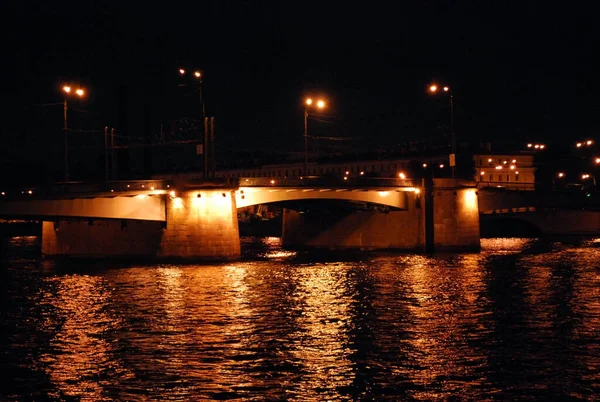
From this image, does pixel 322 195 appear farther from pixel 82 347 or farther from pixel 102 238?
pixel 82 347

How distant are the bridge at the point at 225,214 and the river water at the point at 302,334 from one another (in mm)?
4106

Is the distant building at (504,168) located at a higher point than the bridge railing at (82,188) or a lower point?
higher

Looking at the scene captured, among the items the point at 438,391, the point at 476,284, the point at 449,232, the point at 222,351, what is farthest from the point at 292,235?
the point at 438,391

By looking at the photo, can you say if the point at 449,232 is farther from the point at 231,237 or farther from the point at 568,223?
the point at 568,223

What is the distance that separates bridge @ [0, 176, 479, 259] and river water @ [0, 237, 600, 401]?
4.11 meters

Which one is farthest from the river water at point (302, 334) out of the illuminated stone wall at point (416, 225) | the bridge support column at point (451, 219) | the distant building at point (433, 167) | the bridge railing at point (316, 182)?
the distant building at point (433, 167)

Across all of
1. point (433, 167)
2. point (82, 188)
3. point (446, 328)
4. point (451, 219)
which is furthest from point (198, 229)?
point (433, 167)

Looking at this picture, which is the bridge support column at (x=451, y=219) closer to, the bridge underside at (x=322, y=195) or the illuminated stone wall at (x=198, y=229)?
Result: the bridge underside at (x=322, y=195)

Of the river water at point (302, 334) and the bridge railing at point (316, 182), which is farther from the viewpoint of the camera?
the bridge railing at point (316, 182)

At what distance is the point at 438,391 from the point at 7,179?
13696 cm

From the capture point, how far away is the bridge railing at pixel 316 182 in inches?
2232

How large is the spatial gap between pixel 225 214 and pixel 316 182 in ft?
22.2

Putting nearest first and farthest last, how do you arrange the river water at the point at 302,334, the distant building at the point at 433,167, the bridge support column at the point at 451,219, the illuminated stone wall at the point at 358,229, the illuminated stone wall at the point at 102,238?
the river water at the point at 302,334 → the illuminated stone wall at the point at 102,238 → the bridge support column at the point at 451,219 → the illuminated stone wall at the point at 358,229 → the distant building at the point at 433,167

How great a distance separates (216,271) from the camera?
47812 mm
